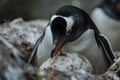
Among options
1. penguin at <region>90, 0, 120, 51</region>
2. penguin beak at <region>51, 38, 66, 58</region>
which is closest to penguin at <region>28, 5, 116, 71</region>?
penguin beak at <region>51, 38, 66, 58</region>

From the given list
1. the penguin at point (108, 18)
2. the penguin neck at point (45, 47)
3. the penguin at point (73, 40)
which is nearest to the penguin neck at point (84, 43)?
the penguin at point (73, 40)

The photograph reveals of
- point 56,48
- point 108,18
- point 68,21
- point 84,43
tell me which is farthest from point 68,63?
point 108,18

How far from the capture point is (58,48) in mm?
2586

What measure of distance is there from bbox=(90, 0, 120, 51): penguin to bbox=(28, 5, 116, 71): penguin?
7.58ft

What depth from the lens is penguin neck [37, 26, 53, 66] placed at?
9.23 feet

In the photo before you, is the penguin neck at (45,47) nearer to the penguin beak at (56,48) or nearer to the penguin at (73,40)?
the penguin at (73,40)

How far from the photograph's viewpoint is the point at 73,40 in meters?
2.82

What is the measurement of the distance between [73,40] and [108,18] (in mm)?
2552

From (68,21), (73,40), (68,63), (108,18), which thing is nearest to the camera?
(68,63)

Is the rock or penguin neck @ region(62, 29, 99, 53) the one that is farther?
penguin neck @ region(62, 29, 99, 53)

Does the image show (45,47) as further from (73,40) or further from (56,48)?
(56,48)

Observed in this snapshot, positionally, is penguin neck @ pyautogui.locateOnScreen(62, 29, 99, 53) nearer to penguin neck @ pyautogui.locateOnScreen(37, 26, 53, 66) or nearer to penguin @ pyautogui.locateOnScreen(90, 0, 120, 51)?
penguin neck @ pyautogui.locateOnScreen(37, 26, 53, 66)

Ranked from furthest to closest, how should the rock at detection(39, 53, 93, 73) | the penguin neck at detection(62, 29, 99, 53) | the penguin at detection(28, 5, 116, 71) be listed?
the penguin neck at detection(62, 29, 99, 53) → the penguin at detection(28, 5, 116, 71) → the rock at detection(39, 53, 93, 73)

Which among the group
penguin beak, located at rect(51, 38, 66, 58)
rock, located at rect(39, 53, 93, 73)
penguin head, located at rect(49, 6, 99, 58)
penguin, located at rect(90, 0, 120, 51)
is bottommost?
penguin, located at rect(90, 0, 120, 51)
